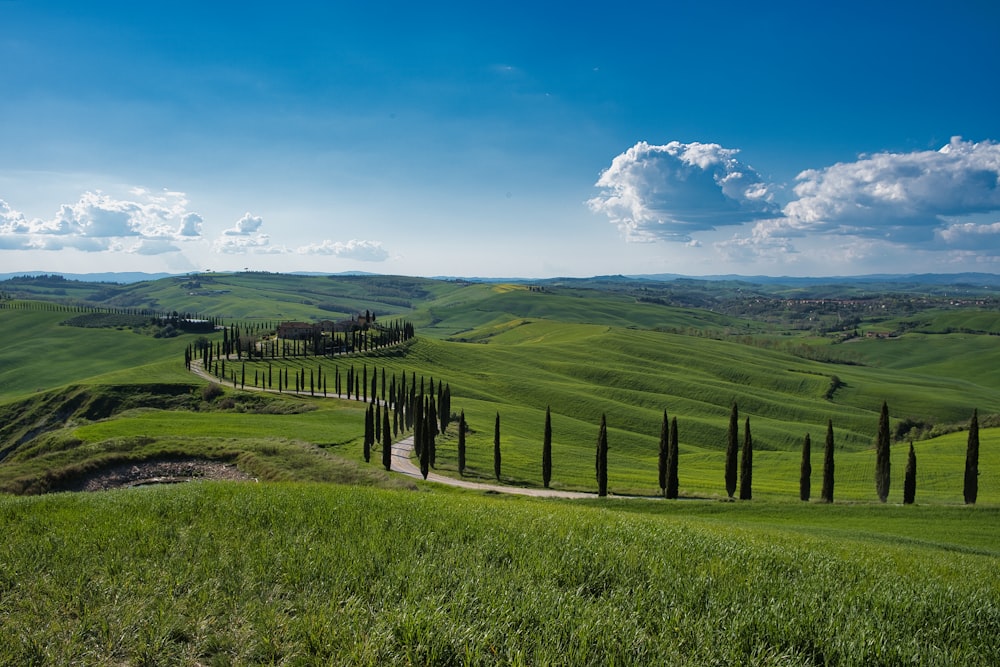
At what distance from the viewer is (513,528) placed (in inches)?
591

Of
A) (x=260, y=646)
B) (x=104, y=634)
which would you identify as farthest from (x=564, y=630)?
(x=104, y=634)

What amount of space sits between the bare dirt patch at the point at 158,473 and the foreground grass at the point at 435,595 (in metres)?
32.0

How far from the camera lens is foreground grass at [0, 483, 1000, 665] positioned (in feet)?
26.9

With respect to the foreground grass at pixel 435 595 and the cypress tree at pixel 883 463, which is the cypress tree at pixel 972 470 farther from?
the foreground grass at pixel 435 595

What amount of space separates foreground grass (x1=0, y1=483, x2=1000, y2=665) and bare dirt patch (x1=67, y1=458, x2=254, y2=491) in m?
32.0

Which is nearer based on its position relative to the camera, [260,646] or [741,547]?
[260,646]

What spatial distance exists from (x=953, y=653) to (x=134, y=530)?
55.0ft

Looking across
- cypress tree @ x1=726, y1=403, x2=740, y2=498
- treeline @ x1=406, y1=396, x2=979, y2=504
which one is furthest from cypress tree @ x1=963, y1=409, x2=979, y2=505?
cypress tree @ x1=726, y1=403, x2=740, y2=498

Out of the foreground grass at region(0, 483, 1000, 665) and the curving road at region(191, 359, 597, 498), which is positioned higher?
the foreground grass at region(0, 483, 1000, 665)

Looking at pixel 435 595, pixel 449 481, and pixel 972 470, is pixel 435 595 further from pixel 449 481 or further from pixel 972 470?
pixel 972 470

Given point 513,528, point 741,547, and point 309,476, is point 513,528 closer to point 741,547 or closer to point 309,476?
point 741,547

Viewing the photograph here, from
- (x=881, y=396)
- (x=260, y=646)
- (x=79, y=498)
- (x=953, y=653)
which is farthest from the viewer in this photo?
(x=881, y=396)

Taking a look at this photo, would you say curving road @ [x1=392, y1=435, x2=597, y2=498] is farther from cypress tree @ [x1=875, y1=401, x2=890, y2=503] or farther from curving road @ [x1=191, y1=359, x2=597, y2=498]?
cypress tree @ [x1=875, y1=401, x2=890, y2=503]

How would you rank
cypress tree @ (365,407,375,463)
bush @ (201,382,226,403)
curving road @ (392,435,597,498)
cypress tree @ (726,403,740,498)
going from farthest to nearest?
bush @ (201,382,226,403), cypress tree @ (365,407,375,463), cypress tree @ (726,403,740,498), curving road @ (392,435,597,498)
